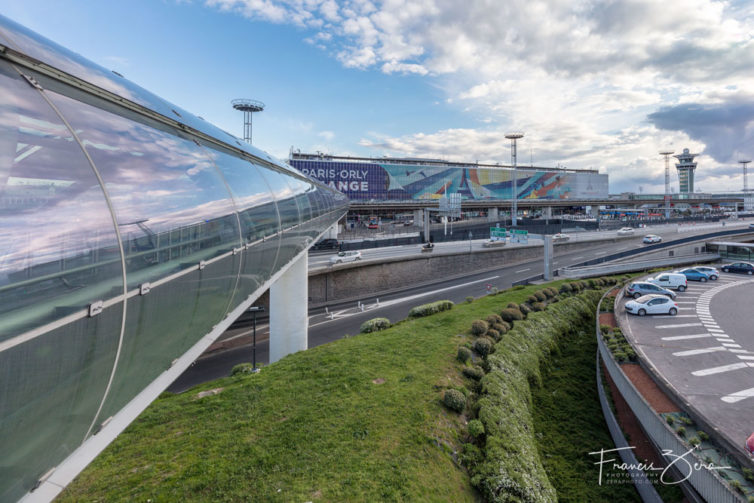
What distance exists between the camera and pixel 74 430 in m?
2.44

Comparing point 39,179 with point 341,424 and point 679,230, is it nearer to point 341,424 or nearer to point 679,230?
point 341,424

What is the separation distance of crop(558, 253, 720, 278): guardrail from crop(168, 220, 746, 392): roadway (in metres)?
5.60

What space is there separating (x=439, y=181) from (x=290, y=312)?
312ft

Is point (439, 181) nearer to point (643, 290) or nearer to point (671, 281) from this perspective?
point (671, 281)

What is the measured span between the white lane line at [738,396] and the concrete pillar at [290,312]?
16.8 metres

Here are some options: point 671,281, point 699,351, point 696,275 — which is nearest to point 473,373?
point 699,351

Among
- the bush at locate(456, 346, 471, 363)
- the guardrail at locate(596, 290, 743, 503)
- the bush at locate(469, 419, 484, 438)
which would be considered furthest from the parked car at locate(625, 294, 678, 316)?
the bush at locate(469, 419, 484, 438)

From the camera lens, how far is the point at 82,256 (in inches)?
85.8

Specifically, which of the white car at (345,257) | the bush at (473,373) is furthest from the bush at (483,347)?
the white car at (345,257)

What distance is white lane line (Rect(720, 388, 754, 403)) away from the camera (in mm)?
12273

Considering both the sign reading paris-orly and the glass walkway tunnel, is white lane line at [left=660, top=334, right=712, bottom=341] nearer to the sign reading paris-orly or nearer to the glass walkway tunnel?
the glass walkway tunnel

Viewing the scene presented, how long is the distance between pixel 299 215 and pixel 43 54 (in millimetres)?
7959

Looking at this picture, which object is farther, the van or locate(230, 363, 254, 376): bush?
the van

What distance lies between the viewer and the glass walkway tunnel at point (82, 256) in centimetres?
180
